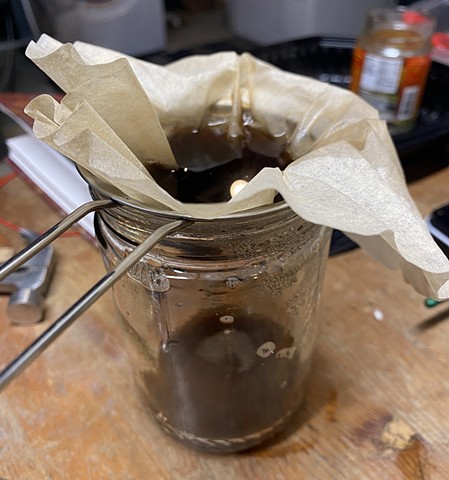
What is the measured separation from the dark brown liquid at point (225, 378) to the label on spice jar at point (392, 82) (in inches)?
13.6

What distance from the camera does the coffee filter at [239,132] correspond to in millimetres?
228

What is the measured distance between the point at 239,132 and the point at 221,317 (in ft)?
0.42

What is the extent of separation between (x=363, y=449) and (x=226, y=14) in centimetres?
93

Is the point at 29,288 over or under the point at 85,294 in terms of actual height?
under

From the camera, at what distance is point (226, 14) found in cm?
105

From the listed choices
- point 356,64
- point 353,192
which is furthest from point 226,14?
point 353,192

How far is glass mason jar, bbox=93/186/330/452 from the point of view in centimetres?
26

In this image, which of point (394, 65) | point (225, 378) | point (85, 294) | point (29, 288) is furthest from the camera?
point (394, 65)

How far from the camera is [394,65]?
0.54 meters

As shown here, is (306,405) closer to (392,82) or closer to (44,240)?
(44,240)

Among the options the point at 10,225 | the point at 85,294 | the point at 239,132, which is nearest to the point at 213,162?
the point at 239,132

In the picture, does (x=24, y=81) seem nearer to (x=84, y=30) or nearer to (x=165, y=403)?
(x=84, y=30)

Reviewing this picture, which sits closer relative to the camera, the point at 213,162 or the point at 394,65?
the point at 213,162

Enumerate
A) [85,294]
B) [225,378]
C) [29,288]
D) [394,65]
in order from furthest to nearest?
[394,65] → [29,288] → [225,378] → [85,294]
